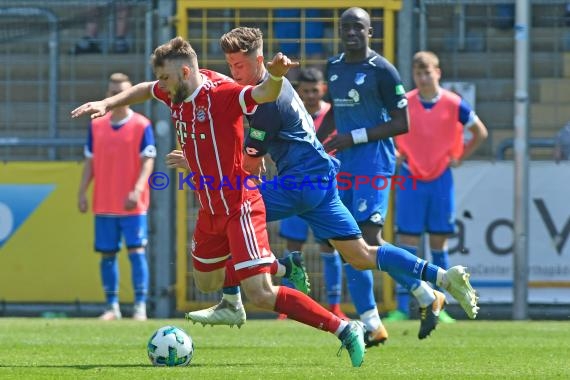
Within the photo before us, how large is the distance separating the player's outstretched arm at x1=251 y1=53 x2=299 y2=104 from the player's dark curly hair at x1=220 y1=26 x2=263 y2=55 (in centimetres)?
89

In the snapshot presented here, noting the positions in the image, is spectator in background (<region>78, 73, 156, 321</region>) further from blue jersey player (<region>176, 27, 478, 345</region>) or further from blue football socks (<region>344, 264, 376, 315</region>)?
blue jersey player (<region>176, 27, 478, 345</region>)

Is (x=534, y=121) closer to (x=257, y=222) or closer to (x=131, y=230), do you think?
(x=131, y=230)

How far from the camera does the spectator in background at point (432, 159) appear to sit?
13258mm

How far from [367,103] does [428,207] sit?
3.03 meters

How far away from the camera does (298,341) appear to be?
35.5ft

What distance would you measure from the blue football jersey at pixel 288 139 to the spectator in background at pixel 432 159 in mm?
4218

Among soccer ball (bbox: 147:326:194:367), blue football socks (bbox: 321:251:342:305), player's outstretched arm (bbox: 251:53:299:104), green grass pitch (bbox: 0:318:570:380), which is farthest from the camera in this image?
blue football socks (bbox: 321:251:342:305)

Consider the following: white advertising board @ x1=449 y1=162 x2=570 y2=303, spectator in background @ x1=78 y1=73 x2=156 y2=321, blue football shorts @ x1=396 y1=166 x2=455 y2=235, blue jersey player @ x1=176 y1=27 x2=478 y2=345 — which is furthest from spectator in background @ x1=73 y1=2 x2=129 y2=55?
blue jersey player @ x1=176 y1=27 x2=478 y2=345

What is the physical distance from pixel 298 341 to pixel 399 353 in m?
1.35

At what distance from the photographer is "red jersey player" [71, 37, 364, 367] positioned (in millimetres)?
8281

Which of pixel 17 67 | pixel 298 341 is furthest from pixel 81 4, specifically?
pixel 298 341

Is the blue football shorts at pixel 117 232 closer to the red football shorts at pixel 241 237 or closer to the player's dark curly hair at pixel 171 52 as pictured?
the red football shorts at pixel 241 237

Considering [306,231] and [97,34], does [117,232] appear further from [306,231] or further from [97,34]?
[97,34]

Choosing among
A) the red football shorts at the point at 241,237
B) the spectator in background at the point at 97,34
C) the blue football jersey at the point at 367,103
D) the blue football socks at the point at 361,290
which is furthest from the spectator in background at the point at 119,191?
the red football shorts at the point at 241,237
